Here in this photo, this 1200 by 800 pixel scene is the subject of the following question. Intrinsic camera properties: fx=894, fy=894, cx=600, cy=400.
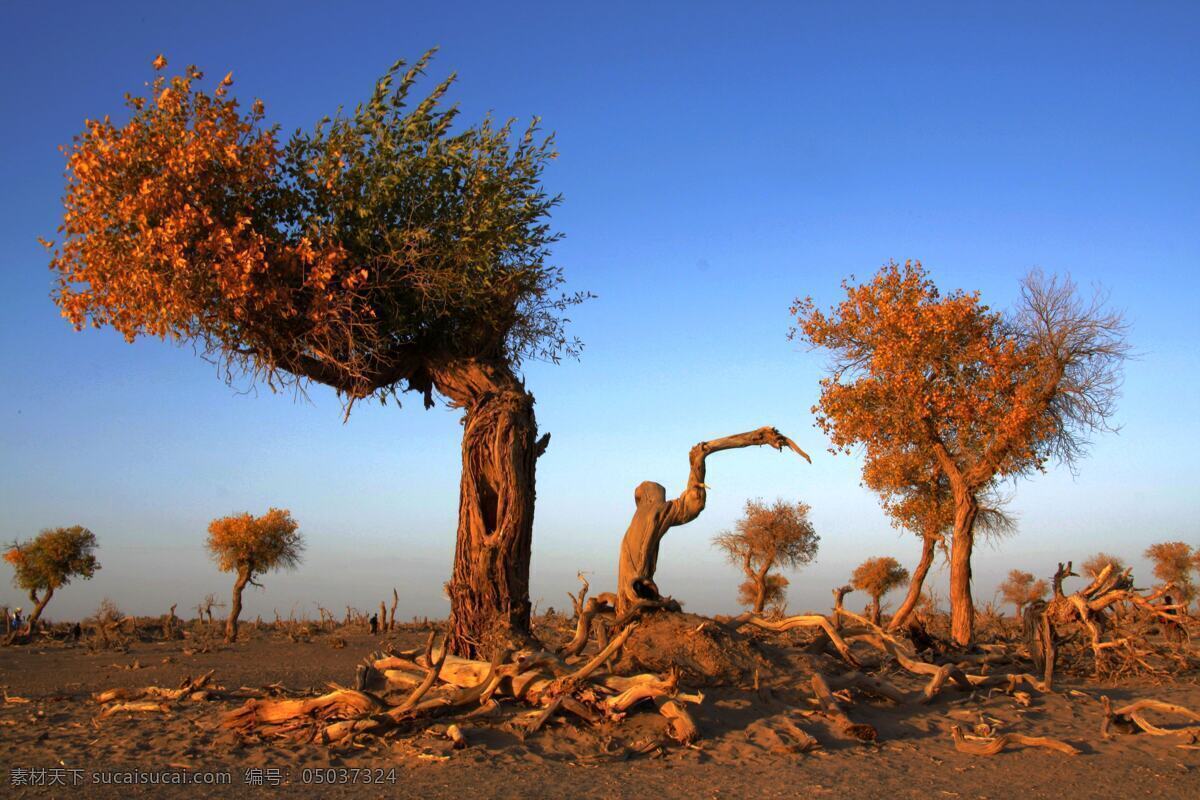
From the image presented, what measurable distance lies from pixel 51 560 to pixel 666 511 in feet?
93.2

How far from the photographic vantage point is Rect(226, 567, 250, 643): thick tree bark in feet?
87.7

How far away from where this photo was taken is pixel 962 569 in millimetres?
21516

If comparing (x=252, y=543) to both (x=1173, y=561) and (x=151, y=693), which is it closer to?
(x=151, y=693)

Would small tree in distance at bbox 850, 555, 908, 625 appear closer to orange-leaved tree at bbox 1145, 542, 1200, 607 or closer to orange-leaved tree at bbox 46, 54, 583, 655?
orange-leaved tree at bbox 1145, 542, 1200, 607

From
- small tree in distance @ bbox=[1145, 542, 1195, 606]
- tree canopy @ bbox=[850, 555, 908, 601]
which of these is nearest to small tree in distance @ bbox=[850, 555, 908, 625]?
tree canopy @ bbox=[850, 555, 908, 601]

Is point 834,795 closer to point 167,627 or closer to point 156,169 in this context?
point 156,169

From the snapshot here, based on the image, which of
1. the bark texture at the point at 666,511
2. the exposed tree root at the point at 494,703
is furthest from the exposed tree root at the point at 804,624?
the exposed tree root at the point at 494,703

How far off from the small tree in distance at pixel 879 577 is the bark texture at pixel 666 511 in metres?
32.9

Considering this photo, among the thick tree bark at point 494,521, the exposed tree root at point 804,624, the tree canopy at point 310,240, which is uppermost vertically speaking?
the tree canopy at point 310,240

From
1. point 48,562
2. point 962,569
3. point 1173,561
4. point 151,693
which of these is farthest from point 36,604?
point 1173,561

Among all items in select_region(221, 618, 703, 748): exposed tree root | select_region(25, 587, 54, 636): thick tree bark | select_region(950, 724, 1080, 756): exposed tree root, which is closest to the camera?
select_region(221, 618, 703, 748): exposed tree root

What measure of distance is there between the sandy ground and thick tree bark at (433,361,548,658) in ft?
10.00

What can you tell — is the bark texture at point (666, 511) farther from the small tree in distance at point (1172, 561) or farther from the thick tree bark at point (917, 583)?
the small tree in distance at point (1172, 561)

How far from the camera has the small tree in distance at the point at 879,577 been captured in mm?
43781
